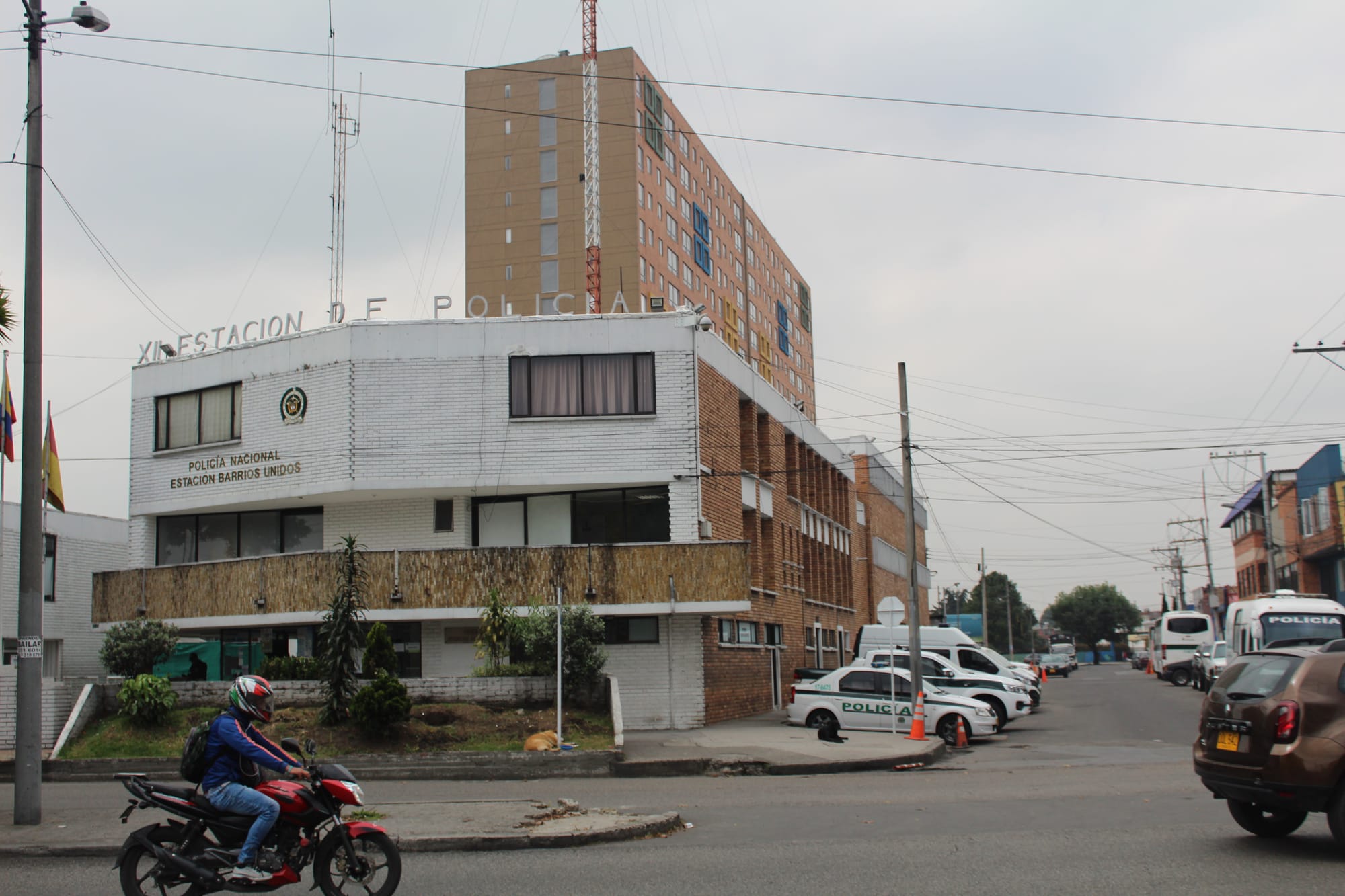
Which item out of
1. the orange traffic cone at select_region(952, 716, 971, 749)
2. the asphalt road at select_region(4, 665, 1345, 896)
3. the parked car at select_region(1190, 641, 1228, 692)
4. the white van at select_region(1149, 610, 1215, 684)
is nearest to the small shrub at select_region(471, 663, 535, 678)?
the asphalt road at select_region(4, 665, 1345, 896)

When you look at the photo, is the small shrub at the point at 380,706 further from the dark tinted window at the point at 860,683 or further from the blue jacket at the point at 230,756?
the blue jacket at the point at 230,756

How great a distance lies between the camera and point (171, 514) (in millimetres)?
31328

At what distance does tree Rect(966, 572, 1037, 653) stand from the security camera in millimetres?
124702

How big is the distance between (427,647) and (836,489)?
2333 cm

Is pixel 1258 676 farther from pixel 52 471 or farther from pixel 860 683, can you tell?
pixel 52 471

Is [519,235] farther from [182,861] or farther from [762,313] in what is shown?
[182,861]

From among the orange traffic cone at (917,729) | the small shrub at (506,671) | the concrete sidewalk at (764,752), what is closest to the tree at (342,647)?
the small shrub at (506,671)

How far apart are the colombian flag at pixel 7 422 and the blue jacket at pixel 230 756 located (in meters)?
14.0

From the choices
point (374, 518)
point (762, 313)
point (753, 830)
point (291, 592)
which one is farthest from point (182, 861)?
point (762, 313)

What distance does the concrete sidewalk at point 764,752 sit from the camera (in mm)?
19359

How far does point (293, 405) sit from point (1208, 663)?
32.8 m

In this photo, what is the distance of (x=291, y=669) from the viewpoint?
24.1 metres

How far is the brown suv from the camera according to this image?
9.42 meters

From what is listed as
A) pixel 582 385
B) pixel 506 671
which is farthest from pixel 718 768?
pixel 582 385
